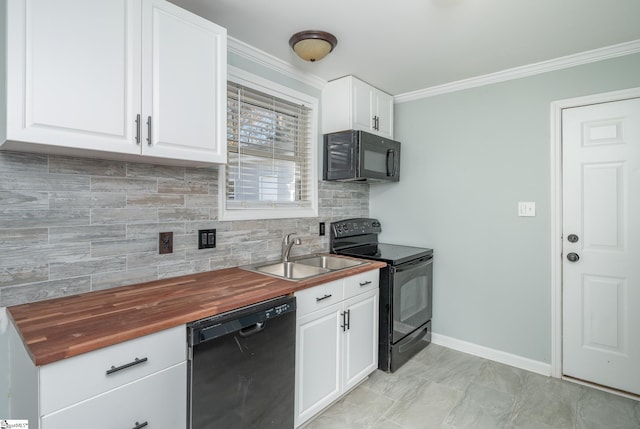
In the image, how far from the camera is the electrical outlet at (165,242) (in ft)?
6.03

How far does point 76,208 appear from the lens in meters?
1.55

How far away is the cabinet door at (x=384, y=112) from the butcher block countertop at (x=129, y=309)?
1.69m

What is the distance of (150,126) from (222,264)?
100 cm

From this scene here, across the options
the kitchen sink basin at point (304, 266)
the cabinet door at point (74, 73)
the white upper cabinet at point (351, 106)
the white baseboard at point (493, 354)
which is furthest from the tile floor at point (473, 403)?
the white upper cabinet at point (351, 106)

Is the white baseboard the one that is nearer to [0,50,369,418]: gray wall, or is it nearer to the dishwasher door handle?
[0,50,369,418]: gray wall

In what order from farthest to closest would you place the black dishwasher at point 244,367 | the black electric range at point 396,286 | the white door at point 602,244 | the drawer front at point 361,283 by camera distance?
the black electric range at point 396,286
the white door at point 602,244
the drawer front at point 361,283
the black dishwasher at point 244,367

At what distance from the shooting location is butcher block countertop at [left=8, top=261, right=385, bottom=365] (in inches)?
A: 40.9

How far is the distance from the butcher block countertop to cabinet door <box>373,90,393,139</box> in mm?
1692

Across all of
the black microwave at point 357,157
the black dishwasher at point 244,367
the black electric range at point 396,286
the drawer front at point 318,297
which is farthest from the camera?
the black microwave at point 357,157

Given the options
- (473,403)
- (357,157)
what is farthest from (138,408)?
(357,157)

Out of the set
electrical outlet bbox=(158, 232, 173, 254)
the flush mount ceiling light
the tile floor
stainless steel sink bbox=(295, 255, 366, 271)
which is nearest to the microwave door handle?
stainless steel sink bbox=(295, 255, 366, 271)

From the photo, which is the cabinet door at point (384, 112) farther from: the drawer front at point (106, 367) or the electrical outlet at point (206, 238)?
the drawer front at point (106, 367)

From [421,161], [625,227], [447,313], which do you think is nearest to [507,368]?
[447,313]

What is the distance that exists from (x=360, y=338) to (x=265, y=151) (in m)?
1.52
